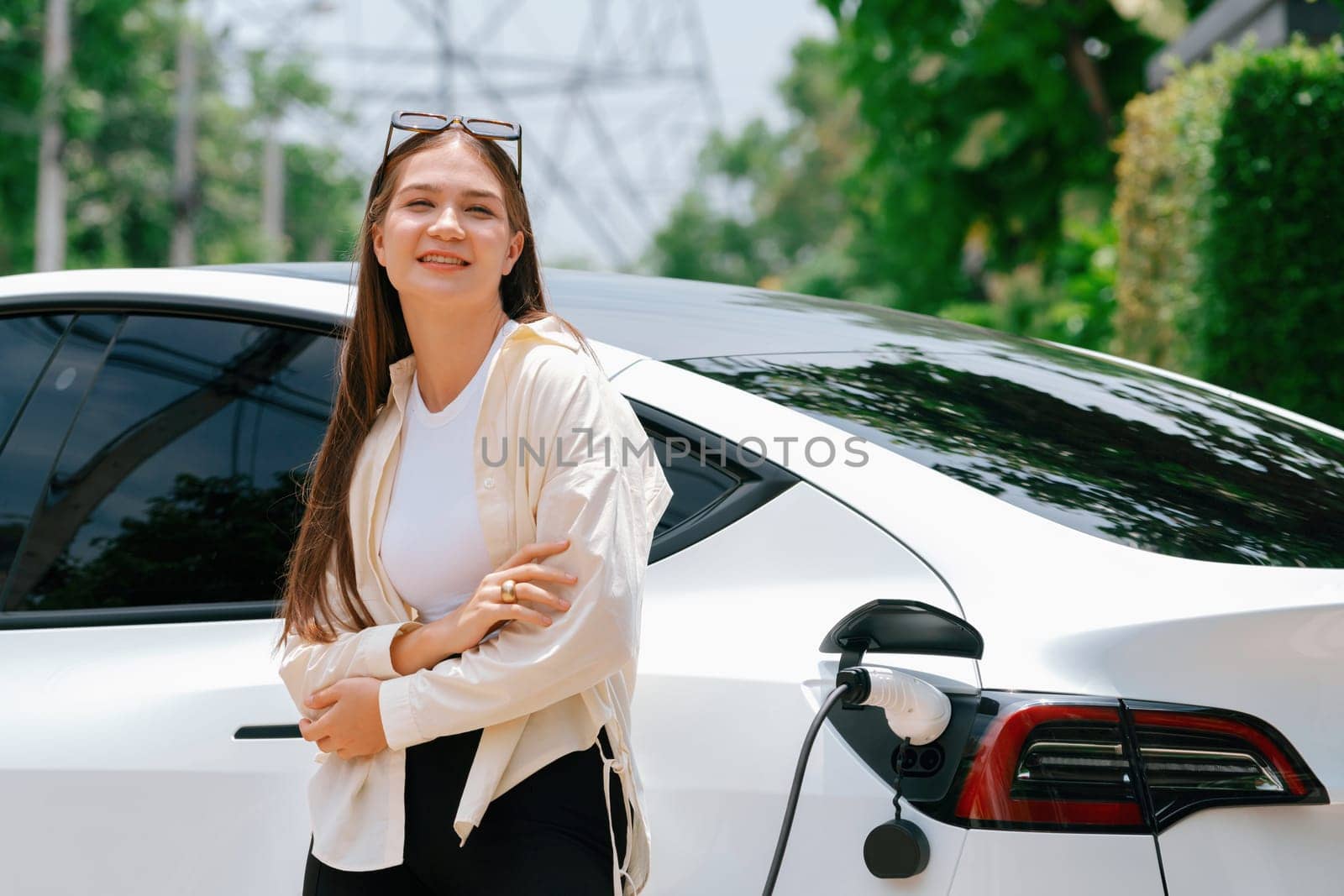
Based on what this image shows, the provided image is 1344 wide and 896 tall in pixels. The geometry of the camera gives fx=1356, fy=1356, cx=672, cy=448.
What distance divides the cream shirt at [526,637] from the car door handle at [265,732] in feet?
0.70

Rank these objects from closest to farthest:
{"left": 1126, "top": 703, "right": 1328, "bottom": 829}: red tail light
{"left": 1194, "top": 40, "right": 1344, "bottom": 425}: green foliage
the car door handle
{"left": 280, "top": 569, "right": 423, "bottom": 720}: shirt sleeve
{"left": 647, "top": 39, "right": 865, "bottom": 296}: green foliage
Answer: {"left": 1126, "top": 703, "right": 1328, "bottom": 829}: red tail light < {"left": 280, "top": 569, "right": 423, "bottom": 720}: shirt sleeve < the car door handle < {"left": 1194, "top": 40, "right": 1344, "bottom": 425}: green foliage < {"left": 647, "top": 39, "right": 865, "bottom": 296}: green foliage

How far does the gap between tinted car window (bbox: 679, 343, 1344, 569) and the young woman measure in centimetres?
42

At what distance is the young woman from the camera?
1603 mm

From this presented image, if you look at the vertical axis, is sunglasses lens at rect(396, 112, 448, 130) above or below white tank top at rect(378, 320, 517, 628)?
above

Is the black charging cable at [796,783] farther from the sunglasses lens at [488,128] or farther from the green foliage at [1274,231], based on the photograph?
the green foliage at [1274,231]

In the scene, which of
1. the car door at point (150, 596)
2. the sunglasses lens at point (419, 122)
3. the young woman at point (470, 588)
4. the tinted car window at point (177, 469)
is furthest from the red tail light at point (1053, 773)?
the tinted car window at point (177, 469)

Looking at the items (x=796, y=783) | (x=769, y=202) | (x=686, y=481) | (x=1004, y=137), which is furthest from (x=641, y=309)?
(x=769, y=202)

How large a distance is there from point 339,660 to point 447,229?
0.56m

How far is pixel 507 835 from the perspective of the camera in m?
1.63

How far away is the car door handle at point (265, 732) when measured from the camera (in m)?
1.93

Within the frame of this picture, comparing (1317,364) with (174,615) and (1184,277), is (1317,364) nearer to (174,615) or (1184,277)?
(1184,277)

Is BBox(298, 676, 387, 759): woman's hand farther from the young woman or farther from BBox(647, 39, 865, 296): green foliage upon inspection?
BBox(647, 39, 865, 296): green foliage

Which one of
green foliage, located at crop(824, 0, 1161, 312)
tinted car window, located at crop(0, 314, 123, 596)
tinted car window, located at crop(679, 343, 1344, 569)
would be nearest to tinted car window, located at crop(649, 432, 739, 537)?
tinted car window, located at crop(679, 343, 1344, 569)

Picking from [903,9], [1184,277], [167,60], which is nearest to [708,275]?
[167,60]
